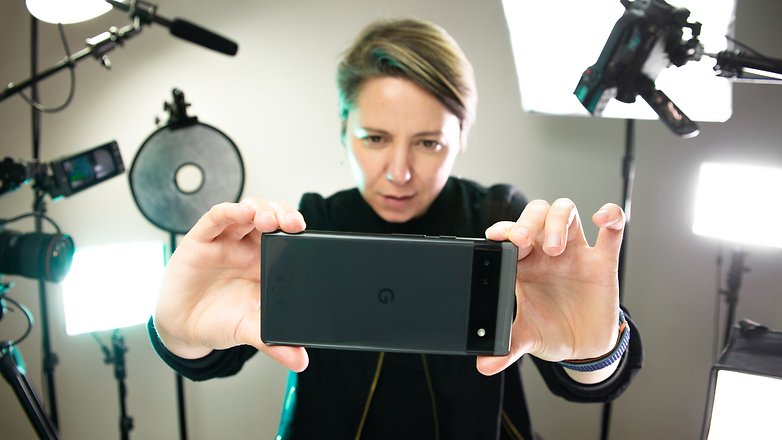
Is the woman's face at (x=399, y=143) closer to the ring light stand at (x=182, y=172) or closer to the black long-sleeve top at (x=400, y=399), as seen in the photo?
the black long-sleeve top at (x=400, y=399)

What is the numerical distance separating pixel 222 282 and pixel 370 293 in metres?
0.20

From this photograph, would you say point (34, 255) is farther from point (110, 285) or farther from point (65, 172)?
point (110, 285)

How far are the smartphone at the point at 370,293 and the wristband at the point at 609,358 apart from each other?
193 millimetres

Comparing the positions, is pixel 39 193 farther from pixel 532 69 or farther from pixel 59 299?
pixel 532 69

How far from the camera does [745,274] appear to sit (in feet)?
4.67

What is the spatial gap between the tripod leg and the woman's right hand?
28.1 inches

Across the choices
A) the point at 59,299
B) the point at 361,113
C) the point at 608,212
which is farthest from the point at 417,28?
the point at 59,299

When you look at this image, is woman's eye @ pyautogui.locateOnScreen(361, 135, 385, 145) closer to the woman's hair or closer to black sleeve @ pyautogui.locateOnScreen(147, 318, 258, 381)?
the woman's hair

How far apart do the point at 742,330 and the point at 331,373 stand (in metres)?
0.70

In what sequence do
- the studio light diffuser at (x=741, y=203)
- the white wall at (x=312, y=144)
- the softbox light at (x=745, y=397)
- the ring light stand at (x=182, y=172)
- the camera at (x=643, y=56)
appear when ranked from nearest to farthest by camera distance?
the camera at (x=643, y=56)
the softbox light at (x=745, y=397)
the studio light diffuser at (x=741, y=203)
the ring light stand at (x=182, y=172)
the white wall at (x=312, y=144)

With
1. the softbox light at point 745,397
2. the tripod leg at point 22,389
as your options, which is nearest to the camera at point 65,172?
the tripod leg at point 22,389

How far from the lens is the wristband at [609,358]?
623 millimetres

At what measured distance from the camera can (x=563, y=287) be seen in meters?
0.59

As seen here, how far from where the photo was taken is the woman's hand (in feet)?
1.67
